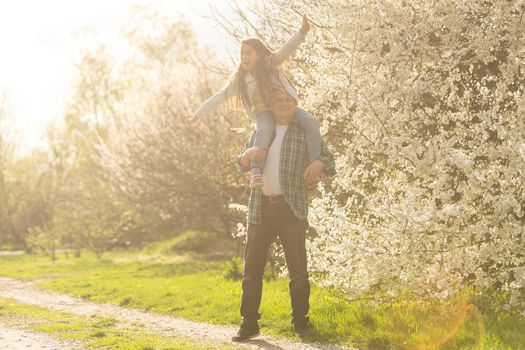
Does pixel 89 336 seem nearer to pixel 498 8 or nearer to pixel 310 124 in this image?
pixel 310 124

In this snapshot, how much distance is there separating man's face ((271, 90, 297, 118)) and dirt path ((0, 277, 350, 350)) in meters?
2.07

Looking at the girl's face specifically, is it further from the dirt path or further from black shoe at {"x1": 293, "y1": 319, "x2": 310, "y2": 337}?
the dirt path

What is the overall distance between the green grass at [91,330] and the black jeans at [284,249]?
1.79 feet

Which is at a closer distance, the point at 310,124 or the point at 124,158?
the point at 310,124

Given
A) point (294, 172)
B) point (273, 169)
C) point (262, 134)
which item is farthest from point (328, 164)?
point (262, 134)

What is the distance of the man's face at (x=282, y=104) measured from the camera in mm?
5652

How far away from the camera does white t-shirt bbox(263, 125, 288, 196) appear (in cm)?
558

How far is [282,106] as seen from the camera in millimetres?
5707

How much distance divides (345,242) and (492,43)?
7.38ft

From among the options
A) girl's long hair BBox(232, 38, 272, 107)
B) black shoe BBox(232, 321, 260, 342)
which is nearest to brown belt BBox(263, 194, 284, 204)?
girl's long hair BBox(232, 38, 272, 107)

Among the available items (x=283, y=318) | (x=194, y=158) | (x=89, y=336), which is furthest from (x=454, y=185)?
(x=194, y=158)

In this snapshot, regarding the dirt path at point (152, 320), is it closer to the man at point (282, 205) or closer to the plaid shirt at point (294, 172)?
the man at point (282, 205)

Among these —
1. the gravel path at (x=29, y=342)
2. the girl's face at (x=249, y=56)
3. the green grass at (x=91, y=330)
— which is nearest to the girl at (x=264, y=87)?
the girl's face at (x=249, y=56)

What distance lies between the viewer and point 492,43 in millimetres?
5703
